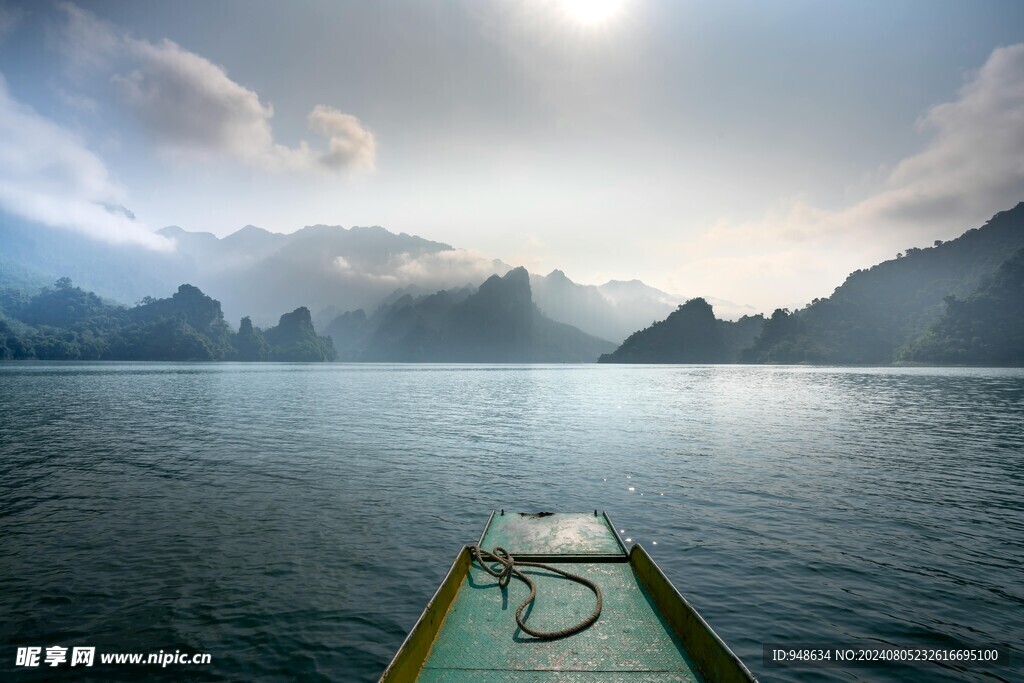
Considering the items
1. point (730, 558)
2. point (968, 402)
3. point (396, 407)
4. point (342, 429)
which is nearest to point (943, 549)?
point (730, 558)

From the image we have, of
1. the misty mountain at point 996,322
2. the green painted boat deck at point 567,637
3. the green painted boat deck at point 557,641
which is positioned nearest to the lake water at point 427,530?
the green painted boat deck at point 567,637

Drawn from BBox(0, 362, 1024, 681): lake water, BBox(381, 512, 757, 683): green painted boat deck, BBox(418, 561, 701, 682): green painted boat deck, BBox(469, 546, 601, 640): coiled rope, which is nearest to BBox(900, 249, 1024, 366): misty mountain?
BBox(0, 362, 1024, 681): lake water

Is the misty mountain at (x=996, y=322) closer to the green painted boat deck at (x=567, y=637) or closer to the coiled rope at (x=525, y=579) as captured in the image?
the green painted boat deck at (x=567, y=637)

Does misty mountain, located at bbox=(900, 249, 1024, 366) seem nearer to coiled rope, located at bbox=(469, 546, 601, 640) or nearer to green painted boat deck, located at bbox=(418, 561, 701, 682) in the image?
coiled rope, located at bbox=(469, 546, 601, 640)

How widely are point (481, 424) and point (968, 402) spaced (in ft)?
200

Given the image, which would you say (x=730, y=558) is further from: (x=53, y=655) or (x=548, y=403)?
(x=548, y=403)

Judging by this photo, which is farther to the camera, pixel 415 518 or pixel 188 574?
pixel 415 518

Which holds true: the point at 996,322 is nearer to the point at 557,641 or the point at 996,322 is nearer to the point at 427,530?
the point at 427,530

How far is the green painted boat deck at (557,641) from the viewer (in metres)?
7.23

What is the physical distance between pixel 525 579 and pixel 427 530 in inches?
300

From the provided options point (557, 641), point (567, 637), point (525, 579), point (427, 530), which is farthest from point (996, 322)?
point (557, 641)

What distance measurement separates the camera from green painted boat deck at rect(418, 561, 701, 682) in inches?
285

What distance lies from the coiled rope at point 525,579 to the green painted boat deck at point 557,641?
0.39 feet

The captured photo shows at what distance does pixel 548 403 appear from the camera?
219ft
